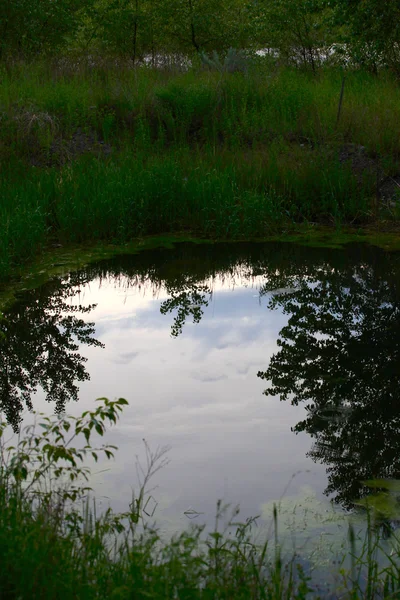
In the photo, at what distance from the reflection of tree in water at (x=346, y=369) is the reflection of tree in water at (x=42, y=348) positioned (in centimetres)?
160

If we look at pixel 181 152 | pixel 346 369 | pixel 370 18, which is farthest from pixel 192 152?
pixel 346 369

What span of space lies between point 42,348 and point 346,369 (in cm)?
261

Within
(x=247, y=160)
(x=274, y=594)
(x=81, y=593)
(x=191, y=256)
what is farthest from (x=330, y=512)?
(x=247, y=160)

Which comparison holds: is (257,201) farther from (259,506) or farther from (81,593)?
(81,593)

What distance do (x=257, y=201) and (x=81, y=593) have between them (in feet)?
26.5

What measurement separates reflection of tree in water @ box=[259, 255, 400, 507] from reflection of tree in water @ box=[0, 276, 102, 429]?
1.60 meters

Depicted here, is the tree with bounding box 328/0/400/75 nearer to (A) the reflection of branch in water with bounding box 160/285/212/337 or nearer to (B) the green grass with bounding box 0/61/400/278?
(B) the green grass with bounding box 0/61/400/278

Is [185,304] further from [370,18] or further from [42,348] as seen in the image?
[370,18]

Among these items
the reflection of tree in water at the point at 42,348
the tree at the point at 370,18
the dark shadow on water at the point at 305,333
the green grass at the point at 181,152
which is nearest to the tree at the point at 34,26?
the green grass at the point at 181,152

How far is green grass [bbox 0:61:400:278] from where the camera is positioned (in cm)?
1012

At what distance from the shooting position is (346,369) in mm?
5945

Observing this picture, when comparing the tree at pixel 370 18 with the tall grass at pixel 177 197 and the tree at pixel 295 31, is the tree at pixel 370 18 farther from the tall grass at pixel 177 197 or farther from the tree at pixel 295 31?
the tree at pixel 295 31

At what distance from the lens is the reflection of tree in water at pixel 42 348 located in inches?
217

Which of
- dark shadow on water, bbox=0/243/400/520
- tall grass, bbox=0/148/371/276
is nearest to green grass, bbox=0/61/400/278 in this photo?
tall grass, bbox=0/148/371/276
